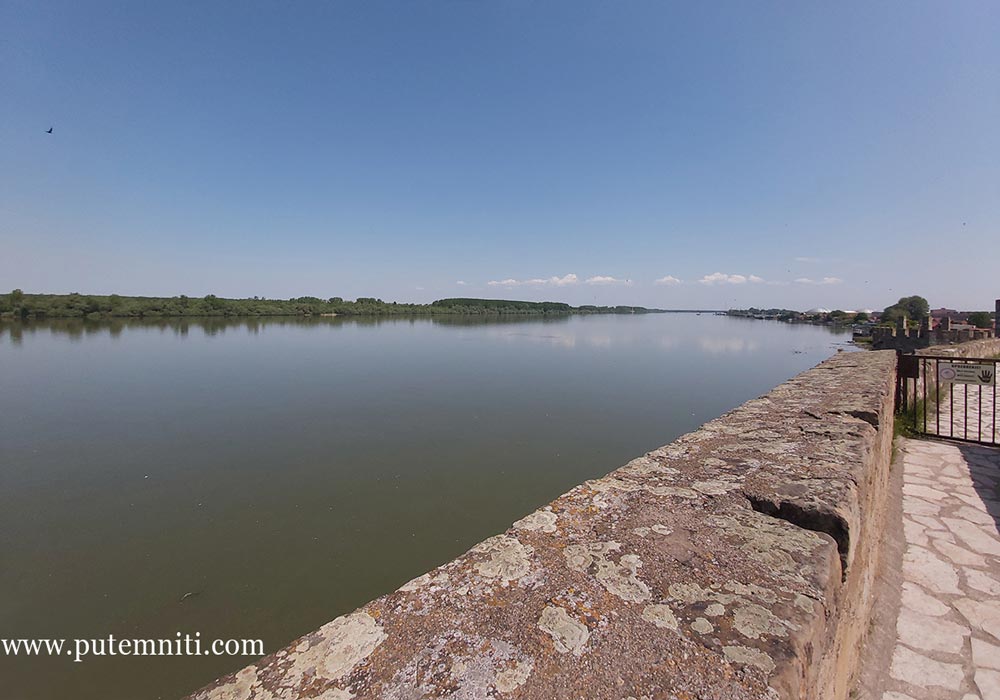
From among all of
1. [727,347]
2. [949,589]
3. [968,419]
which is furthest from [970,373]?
[727,347]

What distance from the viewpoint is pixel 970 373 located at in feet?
18.0

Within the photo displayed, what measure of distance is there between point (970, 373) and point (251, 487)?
36.1 feet

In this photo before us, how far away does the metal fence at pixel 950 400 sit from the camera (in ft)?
17.7

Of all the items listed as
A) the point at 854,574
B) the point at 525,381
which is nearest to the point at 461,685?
the point at 854,574

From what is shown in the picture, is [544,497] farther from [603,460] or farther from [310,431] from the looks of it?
[310,431]

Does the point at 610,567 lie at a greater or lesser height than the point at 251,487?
greater

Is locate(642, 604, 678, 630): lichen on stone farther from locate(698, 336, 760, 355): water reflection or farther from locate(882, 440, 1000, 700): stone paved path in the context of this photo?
locate(698, 336, 760, 355): water reflection

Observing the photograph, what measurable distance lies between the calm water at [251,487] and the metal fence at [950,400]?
447 centimetres

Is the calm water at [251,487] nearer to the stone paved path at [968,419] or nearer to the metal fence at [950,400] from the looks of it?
the metal fence at [950,400]

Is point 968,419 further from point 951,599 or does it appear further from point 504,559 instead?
point 504,559

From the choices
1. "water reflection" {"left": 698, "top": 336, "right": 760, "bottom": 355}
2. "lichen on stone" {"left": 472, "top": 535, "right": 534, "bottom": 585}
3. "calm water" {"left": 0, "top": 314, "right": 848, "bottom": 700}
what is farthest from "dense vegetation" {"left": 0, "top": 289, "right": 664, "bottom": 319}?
"lichen on stone" {"left": 472, "top": 535, "right": 534, "bottom": 585}

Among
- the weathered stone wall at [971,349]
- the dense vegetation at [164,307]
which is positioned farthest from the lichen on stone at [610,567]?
the dense vegetation at [164,307]

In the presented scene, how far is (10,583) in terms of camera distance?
466 cm

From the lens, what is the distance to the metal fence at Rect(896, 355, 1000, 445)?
17.7ft
